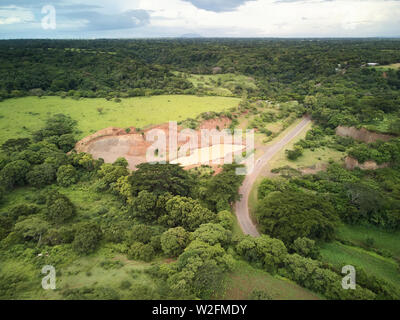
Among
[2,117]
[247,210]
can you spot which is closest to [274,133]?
[247,210]

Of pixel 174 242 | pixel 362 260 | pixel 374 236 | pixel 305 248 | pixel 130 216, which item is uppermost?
pixel 174 242

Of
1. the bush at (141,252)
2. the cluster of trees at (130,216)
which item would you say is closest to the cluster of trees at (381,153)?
the cluster of trees at (130,216)

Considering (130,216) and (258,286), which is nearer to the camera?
(258,286)

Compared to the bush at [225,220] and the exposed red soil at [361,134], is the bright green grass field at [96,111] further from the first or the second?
the bush at [225,220]

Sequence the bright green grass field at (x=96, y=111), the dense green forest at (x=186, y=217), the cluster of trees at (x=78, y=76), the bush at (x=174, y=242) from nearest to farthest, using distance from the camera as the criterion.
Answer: the dense green forest at (x=186, y=217), the bush at (x=174, y=242), the bright green grass field at (x=96, y=111), the cluster of trees at (x=78, y=76)

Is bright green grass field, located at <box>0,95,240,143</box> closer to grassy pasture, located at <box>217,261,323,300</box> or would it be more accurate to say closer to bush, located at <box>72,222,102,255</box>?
bush, located at <box>72,222,102,255</box>

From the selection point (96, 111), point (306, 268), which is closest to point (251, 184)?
point (306, 268)

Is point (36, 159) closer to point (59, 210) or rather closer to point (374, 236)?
point (59, 210)
